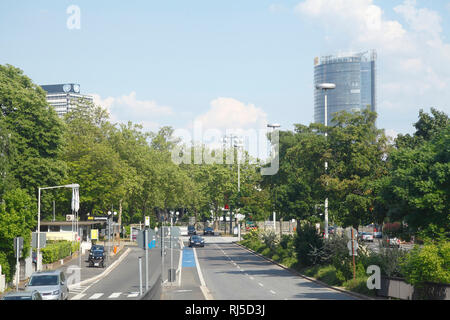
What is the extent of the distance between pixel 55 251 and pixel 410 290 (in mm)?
36072

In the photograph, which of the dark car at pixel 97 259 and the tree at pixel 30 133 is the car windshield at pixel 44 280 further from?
the tree at pixel 30 133

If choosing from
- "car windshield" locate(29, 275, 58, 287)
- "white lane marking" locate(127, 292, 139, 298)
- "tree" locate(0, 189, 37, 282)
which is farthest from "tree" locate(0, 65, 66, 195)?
"car windshield" locate(29, 275, 58, 287)

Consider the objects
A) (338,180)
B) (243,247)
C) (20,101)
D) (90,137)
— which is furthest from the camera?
(90,137)

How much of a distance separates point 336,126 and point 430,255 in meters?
25.2

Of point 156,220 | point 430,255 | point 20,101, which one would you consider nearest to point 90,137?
point 20,101

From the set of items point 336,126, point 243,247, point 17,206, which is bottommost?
point 243,247

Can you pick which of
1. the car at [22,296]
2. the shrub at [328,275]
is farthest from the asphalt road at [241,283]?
the car at [22,296]

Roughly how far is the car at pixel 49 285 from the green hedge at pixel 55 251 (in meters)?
22.0

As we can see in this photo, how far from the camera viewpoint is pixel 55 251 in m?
54.4

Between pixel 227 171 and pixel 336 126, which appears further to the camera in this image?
pixel 227 171

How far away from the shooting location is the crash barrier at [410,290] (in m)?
24.4
